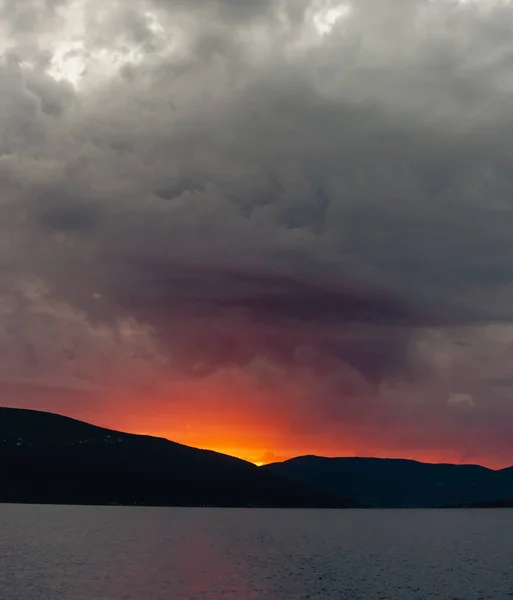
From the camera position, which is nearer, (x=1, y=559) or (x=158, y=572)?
(x=158, y=572)

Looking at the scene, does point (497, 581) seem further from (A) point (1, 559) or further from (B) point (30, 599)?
(A) point (1, 559)

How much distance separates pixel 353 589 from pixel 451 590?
62.2ft

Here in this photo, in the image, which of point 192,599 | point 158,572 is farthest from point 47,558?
point 192,599

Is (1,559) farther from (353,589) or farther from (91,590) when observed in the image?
(353,589)

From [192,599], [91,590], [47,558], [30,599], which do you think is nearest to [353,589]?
[192,599]

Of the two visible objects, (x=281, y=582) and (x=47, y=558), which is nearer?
(x=281, y=582)

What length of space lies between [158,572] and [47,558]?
39981 mm

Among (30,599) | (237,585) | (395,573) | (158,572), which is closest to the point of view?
(30,599)

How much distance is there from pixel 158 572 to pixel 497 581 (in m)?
71.1

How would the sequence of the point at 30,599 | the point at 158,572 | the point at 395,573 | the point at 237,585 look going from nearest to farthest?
the point at 30,599 < the point at 237,585 < the point at 158,572 < the point at 395,573

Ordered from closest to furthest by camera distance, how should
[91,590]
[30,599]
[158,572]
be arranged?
[30,599], [91,590], [158,572]

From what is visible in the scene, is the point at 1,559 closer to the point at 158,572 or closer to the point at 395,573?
the point at 158,572

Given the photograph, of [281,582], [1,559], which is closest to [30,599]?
[281,582]

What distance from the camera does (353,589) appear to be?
138250mm
